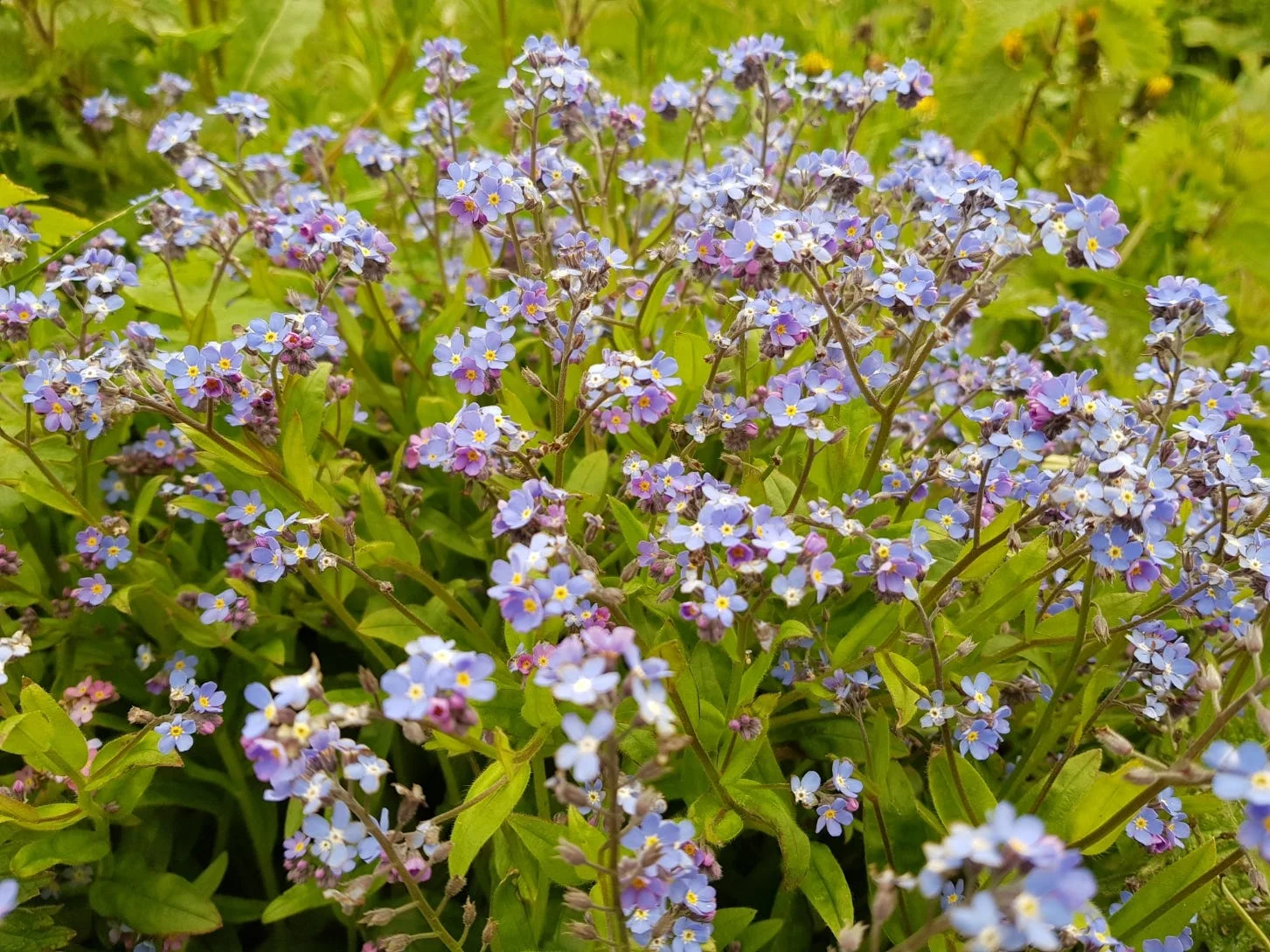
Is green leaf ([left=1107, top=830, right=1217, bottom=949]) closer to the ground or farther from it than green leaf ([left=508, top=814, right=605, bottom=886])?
closer to the ground

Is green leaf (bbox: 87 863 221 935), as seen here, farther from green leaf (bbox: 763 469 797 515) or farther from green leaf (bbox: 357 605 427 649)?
green leaf (bbox: 763 469 797 515)

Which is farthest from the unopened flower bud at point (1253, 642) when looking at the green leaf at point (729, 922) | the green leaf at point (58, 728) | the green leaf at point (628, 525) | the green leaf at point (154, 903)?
the green leaf at point (58, 728)

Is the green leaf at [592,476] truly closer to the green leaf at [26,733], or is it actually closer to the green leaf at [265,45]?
the green leaf at [26,733]

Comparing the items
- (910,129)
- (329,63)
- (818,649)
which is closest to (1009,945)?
(818,649)

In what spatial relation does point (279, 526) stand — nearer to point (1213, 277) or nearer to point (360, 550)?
point (360, 550)

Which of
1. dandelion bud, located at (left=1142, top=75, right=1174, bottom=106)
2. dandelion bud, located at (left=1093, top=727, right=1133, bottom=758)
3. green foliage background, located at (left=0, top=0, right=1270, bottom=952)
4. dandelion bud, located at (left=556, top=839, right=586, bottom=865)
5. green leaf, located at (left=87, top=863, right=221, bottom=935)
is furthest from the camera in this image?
dandelion bud, located at (left=1142, top=75, right=1174, bottom=106)

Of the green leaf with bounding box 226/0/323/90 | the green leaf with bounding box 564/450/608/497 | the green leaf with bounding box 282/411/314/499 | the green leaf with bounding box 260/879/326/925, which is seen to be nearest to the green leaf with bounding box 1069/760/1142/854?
the green leaf with bounding box 564/450/608/497
